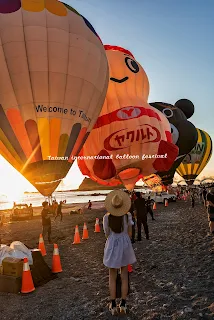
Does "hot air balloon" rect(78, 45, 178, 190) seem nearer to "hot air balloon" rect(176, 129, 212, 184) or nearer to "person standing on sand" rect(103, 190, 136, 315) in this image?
"person standing on sand" rect(103, 190, 136, 315)

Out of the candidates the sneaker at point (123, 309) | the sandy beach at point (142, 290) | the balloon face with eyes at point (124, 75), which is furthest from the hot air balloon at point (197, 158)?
the sneaker at point (123, 309)

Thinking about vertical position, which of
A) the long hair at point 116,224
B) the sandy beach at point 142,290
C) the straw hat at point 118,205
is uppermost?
the straw hat at point 118,205

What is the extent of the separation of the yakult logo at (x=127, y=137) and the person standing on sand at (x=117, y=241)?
12.3 metres

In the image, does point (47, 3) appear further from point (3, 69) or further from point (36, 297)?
point (36, 297)

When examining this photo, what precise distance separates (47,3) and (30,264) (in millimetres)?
12248

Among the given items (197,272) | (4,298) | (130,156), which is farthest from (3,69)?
(197,272)

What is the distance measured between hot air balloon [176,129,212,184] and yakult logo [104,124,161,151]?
22.9 metres

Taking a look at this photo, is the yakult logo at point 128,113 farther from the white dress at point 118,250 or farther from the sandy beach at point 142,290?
the white dress at point 118,250

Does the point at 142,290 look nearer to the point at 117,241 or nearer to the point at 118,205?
the point at 117,241

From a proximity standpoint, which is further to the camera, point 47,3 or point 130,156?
point 130,156

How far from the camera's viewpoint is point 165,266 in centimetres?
727

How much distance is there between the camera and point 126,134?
17.2m

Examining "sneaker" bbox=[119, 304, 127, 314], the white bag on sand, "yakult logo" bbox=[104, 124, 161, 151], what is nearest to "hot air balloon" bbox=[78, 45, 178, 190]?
"yakult logo" bbox=[104, 124, 161, 151]

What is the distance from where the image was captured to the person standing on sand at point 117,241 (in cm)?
490
